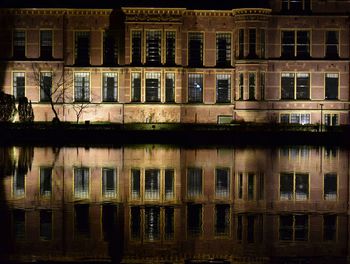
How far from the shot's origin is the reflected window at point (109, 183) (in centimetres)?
1994

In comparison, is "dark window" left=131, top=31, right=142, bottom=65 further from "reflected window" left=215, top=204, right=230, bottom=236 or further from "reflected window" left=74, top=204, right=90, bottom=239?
"reflected window" left=74, top=204, right=90, bottom=239

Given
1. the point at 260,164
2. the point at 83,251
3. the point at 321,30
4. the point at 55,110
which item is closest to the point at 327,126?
the point at 321,30

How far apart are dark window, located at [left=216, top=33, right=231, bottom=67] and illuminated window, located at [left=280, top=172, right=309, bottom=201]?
102ft

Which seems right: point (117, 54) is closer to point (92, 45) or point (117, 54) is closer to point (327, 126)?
point (92, 45)

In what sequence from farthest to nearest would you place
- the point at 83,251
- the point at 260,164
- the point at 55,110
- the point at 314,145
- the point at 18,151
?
the point at 55,110
the point at 314,145
the point at 18,151
the point at 260,164
the point at 83,251

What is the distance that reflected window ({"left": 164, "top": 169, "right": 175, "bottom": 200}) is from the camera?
20.1 metres

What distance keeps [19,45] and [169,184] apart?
36900 millimetres

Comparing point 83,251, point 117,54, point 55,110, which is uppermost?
point 117,54

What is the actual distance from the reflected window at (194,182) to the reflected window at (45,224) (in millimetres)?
4807

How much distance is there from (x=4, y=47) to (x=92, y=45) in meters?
6.86

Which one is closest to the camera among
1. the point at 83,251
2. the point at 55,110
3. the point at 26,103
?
the point at 83,251

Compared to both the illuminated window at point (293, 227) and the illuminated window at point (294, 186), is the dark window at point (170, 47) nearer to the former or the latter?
the illuminated window at point (294, 186)

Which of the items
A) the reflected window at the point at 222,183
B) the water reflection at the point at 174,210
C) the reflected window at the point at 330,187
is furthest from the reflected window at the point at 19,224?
the reflected window at the point at 330,187

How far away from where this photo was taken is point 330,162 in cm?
3139
